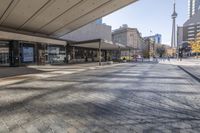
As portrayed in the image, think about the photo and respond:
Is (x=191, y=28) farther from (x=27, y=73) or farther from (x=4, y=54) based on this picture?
(x=27, y=73)

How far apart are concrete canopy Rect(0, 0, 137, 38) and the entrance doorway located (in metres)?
2.75

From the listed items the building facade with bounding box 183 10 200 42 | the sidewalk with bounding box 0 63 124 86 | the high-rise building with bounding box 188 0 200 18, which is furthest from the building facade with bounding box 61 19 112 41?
the high-rise building with bounding box 188 0 200 18

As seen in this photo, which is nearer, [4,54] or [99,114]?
[99,114]

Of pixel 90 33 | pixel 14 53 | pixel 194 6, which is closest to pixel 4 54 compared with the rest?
pixel 14 53

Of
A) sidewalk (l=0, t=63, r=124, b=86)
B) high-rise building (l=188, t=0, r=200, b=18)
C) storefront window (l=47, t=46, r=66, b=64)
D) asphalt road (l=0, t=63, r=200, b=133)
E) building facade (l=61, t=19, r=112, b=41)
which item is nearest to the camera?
asphalt road (l=0, t=63, r=200, b=133)

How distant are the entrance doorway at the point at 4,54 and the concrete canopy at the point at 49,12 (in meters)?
2.75

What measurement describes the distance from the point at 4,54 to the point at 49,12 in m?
10.3

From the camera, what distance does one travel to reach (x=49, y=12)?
20.4m

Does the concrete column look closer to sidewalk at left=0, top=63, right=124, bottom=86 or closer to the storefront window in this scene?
sidewalk at left=0, top=63, right=124, bottom=86

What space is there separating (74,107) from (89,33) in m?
40.2

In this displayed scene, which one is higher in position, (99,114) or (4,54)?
(4,54)

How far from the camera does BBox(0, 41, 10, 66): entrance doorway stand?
83.0ft

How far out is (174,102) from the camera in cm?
627

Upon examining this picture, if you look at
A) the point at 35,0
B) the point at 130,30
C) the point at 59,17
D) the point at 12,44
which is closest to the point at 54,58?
the point at 12,44
